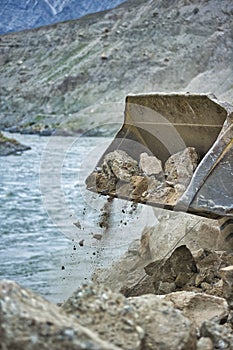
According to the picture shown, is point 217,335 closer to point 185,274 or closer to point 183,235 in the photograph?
point 185,274

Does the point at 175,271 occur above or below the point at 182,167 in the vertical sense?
below

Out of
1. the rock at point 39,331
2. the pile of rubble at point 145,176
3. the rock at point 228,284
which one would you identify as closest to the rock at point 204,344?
the rock at point 39,331

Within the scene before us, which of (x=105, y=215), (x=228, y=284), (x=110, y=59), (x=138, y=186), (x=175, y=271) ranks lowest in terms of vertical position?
(x=110, y=59)

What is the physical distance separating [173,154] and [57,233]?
609 centimetres

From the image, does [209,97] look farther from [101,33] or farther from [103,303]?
[101,33]

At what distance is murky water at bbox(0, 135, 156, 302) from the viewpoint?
21.7ft

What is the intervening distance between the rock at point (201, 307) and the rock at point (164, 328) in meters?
0.75

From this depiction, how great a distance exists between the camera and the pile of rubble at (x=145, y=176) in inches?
161

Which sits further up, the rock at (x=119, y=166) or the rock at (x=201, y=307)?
the rock at (x=119, y=166)

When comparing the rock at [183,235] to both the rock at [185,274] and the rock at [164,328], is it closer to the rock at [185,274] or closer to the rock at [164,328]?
the rock at [185,274]

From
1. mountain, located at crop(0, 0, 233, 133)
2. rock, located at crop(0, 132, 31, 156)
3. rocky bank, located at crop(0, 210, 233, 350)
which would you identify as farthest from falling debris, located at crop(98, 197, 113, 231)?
mountain, located at crop(0, 0, 233, 133)

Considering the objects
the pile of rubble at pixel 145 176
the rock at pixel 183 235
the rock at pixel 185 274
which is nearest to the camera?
the rock at pixel 185 274

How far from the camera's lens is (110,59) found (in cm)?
5359

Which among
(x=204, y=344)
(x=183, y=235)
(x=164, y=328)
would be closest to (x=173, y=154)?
(x=183, y=235)
